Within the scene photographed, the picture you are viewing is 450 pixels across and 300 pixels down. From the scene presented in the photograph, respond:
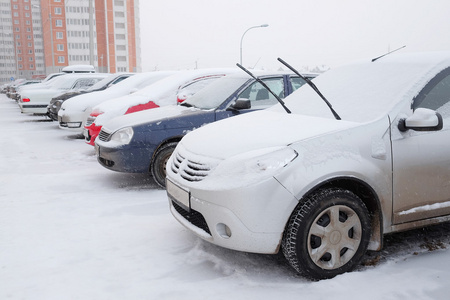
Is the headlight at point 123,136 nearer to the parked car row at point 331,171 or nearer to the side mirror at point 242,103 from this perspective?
the side mirror at point 242,103

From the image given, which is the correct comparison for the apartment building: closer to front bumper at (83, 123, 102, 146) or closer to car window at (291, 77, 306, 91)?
front bumper at (83, 123, 102, 146)

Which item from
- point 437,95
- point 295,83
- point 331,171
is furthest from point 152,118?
point 437,95

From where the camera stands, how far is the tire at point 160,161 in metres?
5.66

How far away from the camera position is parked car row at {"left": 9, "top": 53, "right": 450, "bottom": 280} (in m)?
2.95

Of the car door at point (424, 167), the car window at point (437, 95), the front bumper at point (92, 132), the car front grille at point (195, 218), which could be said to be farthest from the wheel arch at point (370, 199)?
the front bumper at point (92, 132)

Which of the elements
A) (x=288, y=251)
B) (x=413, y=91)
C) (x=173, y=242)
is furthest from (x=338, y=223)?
(x=173, y=242)

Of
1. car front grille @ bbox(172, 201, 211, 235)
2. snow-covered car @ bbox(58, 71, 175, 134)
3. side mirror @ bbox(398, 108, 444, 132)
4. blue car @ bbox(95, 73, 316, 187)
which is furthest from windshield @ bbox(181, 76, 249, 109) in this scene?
snow-covered car @ bbox(58, 71, 175, 134)

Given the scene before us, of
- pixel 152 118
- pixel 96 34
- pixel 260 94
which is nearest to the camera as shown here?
pixel 152 118

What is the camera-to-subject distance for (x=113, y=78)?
13.1 m

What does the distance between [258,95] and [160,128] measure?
153 cm

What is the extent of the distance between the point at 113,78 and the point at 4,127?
4326 millimetres

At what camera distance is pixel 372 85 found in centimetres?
370

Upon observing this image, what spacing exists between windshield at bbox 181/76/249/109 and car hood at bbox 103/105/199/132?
7.0 inches

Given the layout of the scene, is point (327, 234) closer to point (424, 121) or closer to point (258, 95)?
point (424, 121)
